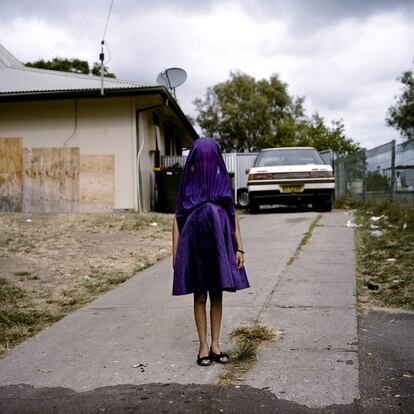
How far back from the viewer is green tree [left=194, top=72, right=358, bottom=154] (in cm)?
4236

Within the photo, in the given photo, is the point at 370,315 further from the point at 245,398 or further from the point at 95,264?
the point at 95,264

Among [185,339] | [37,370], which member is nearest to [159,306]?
[185,339]

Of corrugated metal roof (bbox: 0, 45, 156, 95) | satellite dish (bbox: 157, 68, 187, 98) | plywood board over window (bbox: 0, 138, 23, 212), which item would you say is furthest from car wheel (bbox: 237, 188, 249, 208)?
plywood board over window (bbox: 0, 138, 23, 212)

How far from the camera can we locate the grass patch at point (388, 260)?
189 inches

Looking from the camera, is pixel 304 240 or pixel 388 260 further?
pixel 304 240

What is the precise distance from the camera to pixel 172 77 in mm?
18062

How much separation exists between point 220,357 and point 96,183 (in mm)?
11317

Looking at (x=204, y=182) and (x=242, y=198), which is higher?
(x=204, y=182)

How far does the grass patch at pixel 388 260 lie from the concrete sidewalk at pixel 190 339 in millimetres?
208

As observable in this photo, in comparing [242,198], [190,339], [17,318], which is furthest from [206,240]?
[242,198]

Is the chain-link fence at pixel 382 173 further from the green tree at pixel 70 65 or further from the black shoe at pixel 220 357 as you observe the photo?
the green tree at pixel 70 65

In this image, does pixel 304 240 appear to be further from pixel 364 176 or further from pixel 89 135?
pixel 89 135

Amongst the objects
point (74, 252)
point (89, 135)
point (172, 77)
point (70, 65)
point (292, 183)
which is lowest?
point (74, 252)

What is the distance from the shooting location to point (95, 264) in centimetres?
689
